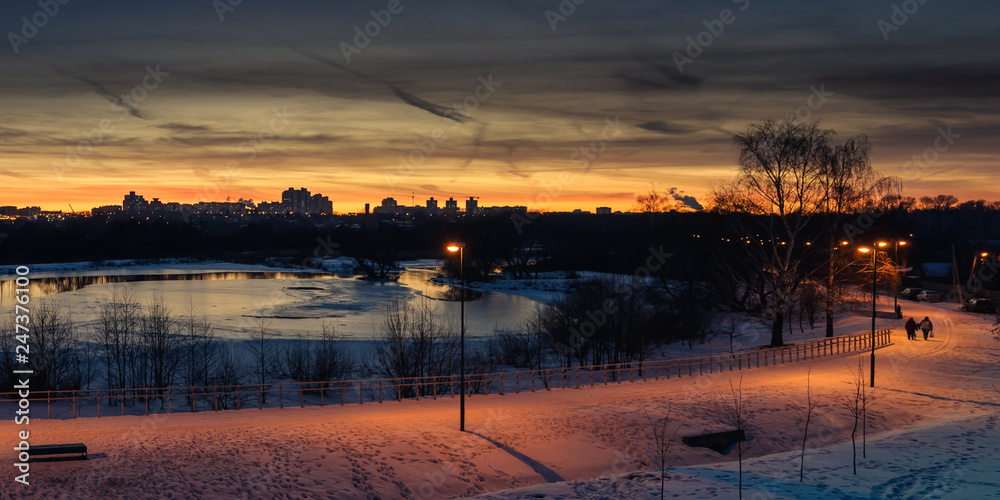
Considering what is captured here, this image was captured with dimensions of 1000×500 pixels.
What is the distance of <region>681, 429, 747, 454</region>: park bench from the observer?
18969mm

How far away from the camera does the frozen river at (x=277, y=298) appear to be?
50.7m

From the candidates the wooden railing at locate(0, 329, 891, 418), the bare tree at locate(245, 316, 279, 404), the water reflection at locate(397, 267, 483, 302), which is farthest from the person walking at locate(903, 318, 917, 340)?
the water reflection at locate(397, 267, 483, 302)

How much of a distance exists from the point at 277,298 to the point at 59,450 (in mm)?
53636

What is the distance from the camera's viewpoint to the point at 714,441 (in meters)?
19.1

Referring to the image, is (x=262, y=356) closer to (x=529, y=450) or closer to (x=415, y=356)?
(x=415, y=356)

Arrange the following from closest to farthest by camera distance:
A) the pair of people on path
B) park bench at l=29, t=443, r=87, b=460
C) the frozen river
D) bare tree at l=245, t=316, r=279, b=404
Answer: park bench at l=29, t=443, r=87, b=460, bare tree at l=245, t=316, r=279, b=404, the pair of people on path, the frozen river

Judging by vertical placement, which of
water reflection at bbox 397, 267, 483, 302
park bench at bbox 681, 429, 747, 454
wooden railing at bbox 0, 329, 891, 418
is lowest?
wooden railing at bbox 0, 329, 891, 418

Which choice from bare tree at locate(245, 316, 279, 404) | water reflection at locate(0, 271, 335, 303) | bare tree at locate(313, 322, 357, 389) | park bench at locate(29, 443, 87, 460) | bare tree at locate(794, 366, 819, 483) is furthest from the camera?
water reflection at locate(0, 271, 335, 303)

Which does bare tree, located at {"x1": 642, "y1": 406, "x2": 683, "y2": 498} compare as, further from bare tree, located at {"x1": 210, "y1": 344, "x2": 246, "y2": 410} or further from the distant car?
the distant car

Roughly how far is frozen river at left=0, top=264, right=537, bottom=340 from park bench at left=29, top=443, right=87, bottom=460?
29.5m

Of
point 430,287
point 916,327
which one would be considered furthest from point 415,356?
point 430,287

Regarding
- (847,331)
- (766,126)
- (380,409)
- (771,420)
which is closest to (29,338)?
(380,409)

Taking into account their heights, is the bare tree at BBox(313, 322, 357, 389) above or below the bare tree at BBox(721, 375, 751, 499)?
below

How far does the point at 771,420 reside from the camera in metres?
21.5
